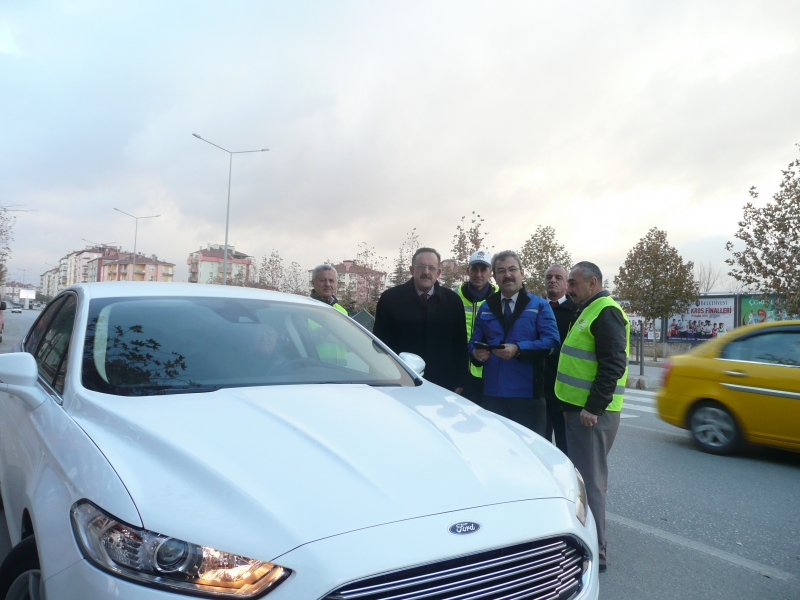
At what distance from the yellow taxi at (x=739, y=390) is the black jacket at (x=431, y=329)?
372 centimetres

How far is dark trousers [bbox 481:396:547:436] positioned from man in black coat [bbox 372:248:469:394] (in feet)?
1.73

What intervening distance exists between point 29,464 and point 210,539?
4.01 feet

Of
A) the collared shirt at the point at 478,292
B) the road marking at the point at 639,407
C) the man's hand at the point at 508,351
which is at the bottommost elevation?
the road marking at the point at 639,407

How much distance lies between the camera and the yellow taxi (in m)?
6.34

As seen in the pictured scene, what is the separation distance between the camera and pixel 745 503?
16.8 ft

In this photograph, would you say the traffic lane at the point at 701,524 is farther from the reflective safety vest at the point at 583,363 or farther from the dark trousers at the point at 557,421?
the reflective safety vest at the point at 583,363

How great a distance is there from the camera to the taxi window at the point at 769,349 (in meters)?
6.47

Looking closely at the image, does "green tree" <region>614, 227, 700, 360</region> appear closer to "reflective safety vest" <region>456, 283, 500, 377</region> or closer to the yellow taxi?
the yellow taxi

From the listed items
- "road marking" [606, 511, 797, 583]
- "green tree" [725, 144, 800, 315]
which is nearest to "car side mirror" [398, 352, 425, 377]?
"road marking" [606, 511, 797, 583]

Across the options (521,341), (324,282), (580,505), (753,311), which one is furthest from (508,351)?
(753,311)

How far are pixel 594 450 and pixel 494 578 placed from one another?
222 centimetres

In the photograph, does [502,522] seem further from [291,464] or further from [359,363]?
[359,363]

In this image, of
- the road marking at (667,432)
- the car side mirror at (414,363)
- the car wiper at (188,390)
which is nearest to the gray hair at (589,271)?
the car side mirror at (414,363)

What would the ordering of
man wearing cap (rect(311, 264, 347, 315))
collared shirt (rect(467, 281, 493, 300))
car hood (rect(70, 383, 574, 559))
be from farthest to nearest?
man wearing cap (rect(311, 264, 347, 315)), collared shirt (rect(467, 281, 493, 300)), car hood (rect(70, 383, 574, 559))
